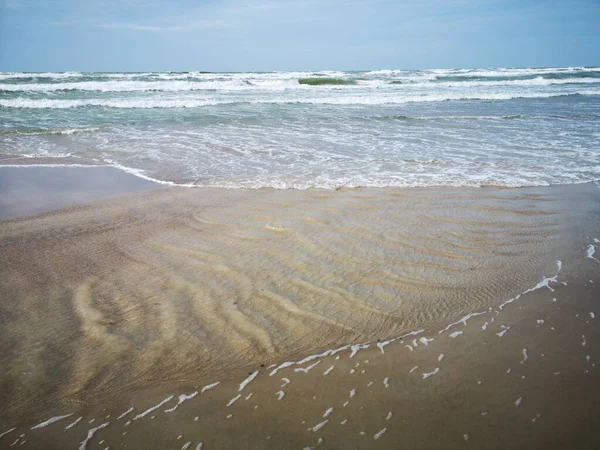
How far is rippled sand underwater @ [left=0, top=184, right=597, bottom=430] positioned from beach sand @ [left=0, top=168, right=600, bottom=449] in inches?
0.7

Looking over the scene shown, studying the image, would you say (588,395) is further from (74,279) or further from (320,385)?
(74,279)

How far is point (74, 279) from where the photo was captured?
3436 mm

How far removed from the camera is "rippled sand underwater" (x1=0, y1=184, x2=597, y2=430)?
8.21 ft

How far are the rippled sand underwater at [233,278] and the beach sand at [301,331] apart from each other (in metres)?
0.02

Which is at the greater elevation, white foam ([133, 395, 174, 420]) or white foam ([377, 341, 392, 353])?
white foam ([377, 341, 392, 353])

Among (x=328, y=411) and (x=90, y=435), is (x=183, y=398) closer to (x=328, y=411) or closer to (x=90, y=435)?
(x=90, y=435)

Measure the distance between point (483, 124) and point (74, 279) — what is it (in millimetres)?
13301

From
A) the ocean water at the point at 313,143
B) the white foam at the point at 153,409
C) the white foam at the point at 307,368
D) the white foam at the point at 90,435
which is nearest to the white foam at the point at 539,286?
the white foam at the point at 307,368

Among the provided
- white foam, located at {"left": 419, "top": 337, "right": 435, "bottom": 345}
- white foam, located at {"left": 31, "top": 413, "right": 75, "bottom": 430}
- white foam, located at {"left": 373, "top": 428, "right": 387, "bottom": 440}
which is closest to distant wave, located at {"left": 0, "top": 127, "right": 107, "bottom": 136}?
white foam, located at {"left": 31, "top": 413, "right": 75, "bottom": 430}

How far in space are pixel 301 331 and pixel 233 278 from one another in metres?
0.95

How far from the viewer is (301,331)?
2770 millimetres

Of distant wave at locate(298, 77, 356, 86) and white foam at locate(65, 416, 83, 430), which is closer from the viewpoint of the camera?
white foam at locate(65, 416, 83, 430)

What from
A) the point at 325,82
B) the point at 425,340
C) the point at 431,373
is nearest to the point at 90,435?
the point at 431,373

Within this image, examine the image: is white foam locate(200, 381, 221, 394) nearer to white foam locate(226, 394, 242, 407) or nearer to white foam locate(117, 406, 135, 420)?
white foam locate(226, 394, 242, 407)
